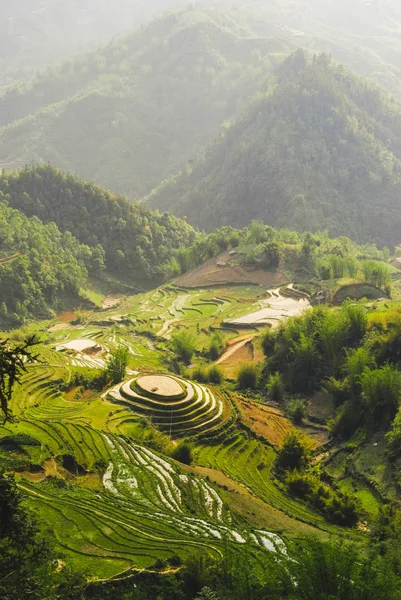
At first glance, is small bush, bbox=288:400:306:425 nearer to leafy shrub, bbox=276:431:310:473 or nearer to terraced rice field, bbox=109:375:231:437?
terraced rice field, bbox=109:375:231:437

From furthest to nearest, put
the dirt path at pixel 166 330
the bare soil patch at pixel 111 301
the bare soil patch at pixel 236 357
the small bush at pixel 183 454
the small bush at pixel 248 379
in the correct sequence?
1. the bare soil patch at pixel 111 301
2. the dirt path at pixel 166 330
3. the bare soil patch at pixel 236 357
4. the small bush at pixel 248 379
5. the small bush at pixel 183 454

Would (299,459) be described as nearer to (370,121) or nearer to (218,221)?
(218,221)

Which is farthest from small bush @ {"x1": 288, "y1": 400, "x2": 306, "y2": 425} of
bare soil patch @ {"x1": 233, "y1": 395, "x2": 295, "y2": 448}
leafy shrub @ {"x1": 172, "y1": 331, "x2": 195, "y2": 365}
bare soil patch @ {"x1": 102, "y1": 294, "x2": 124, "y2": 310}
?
bare soil patch @ {"x1": 102, "y1": 294, "x2": 124, "y2": 310}

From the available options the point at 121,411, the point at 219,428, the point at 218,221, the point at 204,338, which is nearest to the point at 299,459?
the point at 219,428

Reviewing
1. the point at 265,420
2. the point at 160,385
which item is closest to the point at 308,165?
the point at 265,420

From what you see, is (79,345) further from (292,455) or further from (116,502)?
(116,502)

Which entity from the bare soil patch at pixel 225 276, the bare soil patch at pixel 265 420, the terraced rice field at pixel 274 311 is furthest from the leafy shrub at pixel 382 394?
the bare soil patch at pixel 225 276

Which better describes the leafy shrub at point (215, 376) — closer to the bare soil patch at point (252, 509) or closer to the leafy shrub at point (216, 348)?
the leafy shrub at point (216, 348)
